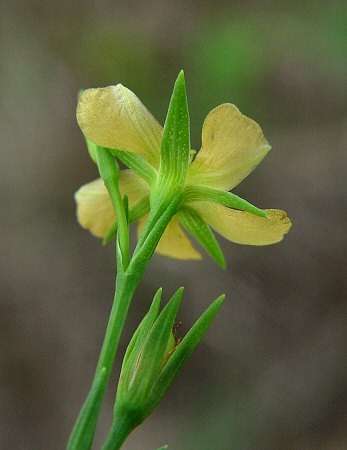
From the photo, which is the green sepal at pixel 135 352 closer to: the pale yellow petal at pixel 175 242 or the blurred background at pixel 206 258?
the pale yellow petal at pixel 175 242

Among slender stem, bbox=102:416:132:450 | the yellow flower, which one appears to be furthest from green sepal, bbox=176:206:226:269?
slender stem, bbox=102:416:132:450

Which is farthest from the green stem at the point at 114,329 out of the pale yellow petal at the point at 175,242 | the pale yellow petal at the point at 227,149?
the pale yellow petal at the point at 175,242

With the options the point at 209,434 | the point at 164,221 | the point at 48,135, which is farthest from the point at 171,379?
the point at 48,135

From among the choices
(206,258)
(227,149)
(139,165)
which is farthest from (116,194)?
(206,258)

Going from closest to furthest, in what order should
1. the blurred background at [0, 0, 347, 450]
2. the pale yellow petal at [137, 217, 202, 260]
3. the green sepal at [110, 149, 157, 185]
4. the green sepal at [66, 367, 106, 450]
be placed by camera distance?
the green sepal at [66, 367, 106, 450] → the green sepal at [110, 149, 157, 185] → the pale yellow petal at [137, 217, 202, 260] → the blurred background at [0, 0, 347, 450]

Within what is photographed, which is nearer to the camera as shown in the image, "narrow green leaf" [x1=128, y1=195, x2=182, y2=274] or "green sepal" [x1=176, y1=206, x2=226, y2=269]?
"narrow green leaf" [x1=128, y1=195, x2=182, y2=274]

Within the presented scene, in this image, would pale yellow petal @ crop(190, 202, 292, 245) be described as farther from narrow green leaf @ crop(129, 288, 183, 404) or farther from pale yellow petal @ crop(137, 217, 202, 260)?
narrow green leaf @ crop(129, 288, 183, 404)
